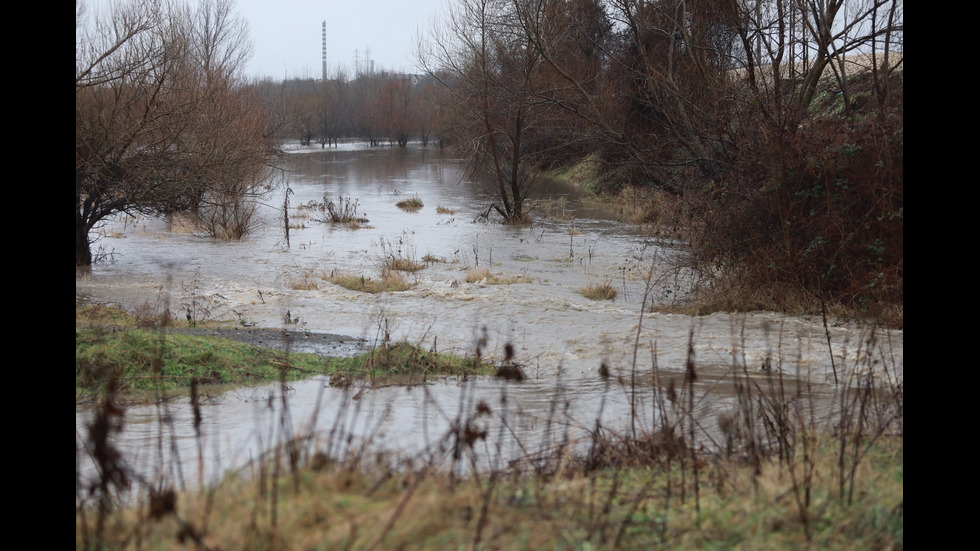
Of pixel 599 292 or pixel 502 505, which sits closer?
pixel 502 505

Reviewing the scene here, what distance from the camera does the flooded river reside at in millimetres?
6090

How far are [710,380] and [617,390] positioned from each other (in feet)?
3.38

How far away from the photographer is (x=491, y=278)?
16188mm

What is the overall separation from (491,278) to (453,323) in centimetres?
348

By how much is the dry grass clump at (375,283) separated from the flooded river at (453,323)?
1.12 feet

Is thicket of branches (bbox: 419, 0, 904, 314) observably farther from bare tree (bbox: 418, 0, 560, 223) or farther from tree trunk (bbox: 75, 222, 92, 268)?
tree trunk (bbox: 75, 222, 92, 268)

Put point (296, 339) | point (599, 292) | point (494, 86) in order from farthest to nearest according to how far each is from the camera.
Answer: point (494, 86) → point (599, 292) → point (296, 339)

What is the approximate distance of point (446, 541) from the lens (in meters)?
3.09

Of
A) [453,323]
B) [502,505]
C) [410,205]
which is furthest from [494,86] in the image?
Result: [502,505]

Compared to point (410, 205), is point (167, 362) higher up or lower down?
lower down

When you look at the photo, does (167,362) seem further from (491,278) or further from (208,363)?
(491,278)

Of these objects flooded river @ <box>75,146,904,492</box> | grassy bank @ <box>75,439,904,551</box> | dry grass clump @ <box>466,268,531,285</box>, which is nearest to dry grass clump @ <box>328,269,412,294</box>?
flooded river @ <box>75,146,904,492</box>

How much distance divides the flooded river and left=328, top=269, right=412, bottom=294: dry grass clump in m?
0.34
